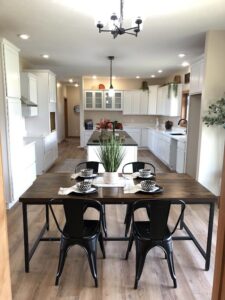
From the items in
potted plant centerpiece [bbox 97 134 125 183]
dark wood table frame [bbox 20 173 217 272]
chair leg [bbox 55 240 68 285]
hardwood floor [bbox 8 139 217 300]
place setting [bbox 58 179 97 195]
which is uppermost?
potted plant centerpiece [bbox 97 134 125 183]

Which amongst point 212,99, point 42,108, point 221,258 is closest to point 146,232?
point 221,258

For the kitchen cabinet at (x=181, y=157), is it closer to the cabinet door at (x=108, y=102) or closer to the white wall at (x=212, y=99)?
the white wall at (x=212, y=99)

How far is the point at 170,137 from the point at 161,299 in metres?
4.40

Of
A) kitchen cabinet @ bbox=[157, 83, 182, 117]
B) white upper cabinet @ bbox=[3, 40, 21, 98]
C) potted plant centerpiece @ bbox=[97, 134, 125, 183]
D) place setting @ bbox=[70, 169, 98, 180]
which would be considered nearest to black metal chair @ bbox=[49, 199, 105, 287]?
potted plant centerpiece @ bbox=[97, 134, 125, 183]

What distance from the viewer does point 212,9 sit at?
2.69m

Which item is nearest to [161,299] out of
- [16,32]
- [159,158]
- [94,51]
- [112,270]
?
[112,270]

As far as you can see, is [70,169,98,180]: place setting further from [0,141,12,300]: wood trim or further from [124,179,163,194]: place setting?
[0,141,12,300]: wood trim

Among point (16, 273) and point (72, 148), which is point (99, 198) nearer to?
point (16, 273)

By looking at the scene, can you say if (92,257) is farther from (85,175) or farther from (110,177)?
(85,175)

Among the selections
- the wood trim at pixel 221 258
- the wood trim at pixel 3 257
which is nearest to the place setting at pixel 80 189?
the wood trim at pixel 3 257

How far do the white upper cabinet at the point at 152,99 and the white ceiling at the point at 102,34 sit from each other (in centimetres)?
320

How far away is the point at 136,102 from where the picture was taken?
8992 millimetres

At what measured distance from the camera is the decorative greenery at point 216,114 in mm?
3332

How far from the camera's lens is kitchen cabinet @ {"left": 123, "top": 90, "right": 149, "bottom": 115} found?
29.3ft
